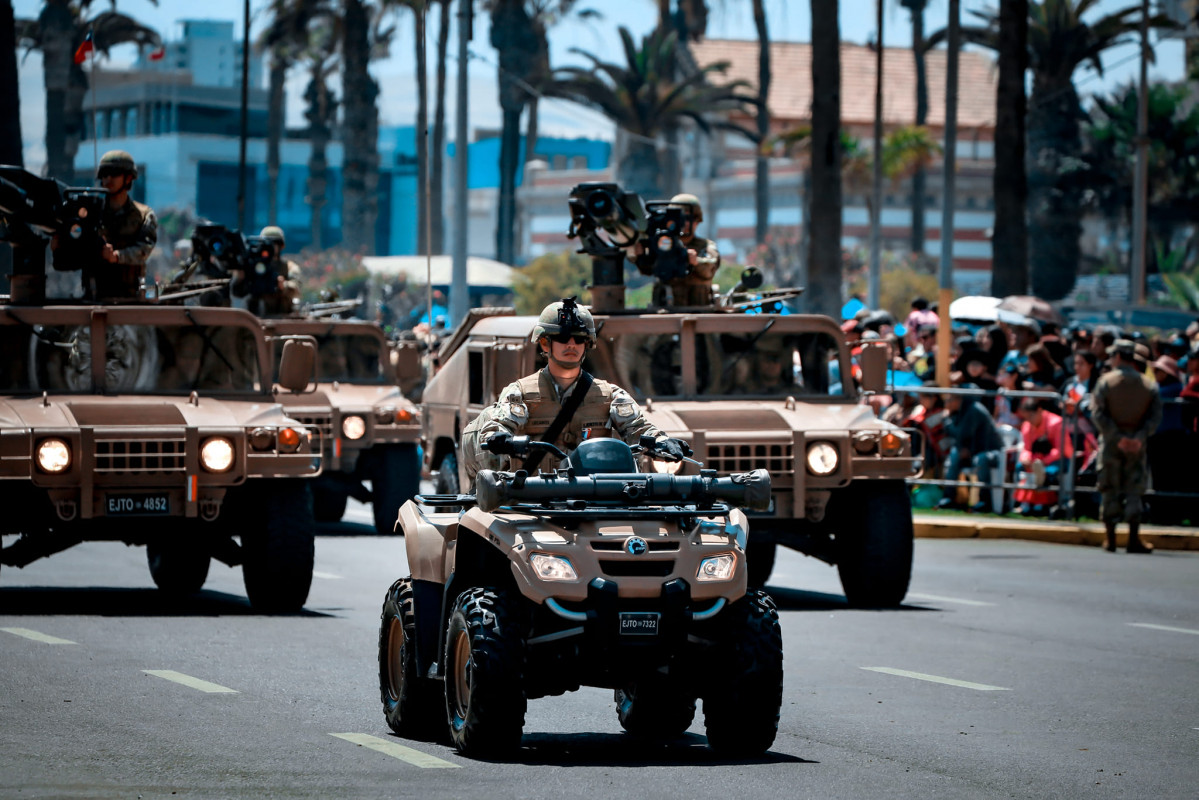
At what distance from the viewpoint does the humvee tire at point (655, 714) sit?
9.10 m

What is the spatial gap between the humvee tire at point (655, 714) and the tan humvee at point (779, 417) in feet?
17.5

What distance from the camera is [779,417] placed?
15.0m

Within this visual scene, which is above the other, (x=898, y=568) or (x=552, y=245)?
(x=552, y=245)

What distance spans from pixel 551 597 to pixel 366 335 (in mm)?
13996

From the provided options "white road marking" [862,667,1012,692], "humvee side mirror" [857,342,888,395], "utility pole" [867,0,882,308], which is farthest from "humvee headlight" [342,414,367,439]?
"utility pole" [867,0,882,308]

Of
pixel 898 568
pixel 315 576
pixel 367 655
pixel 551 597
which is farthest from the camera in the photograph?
pixel 315 576

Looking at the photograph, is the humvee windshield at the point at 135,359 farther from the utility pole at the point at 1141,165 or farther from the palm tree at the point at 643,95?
the palm tree at the point at 643,95

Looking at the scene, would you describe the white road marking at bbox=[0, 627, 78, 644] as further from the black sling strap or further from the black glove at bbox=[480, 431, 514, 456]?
the black glove at bbox=[480, 431, 514, 456]

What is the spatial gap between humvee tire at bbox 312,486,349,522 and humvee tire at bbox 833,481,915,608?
822 centimetres

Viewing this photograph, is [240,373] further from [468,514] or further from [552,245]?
[552,245]

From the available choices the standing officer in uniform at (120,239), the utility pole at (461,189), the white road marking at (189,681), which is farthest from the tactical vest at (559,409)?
the utility pole at (461,189)

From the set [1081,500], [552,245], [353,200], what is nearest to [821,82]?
[1081,500]

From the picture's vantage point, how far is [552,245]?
96562 millimetres

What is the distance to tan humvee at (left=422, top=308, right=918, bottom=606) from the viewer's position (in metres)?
14.8
